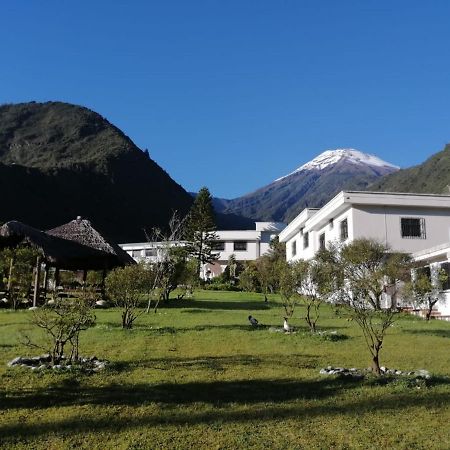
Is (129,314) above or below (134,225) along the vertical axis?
below

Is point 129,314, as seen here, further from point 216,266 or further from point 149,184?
point 149,184

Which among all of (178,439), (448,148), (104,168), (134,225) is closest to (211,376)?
(178,439)

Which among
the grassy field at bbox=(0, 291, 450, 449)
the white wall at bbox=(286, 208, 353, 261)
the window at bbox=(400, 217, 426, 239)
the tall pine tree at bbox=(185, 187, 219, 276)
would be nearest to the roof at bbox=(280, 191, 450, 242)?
the white wall at bbox=(286, 208, 353, 261)

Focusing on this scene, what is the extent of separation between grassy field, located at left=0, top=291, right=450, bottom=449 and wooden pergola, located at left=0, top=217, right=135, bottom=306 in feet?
28.3

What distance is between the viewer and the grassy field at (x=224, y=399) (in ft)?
15.9

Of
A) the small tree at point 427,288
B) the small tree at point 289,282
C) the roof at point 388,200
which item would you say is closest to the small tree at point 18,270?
the small tree at point 289,282

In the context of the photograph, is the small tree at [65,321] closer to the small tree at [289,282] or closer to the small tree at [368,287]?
the small tree at [368,287]

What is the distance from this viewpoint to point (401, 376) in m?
7.16

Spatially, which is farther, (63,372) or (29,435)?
(63,372)

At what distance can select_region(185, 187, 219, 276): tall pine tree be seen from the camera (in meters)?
42.6

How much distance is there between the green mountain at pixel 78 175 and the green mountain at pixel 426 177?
33967 millimetres

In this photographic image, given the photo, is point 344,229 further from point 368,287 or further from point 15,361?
point 15,361

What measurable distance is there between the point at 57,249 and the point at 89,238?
2606 millimetres

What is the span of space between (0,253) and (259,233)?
34.5 m
